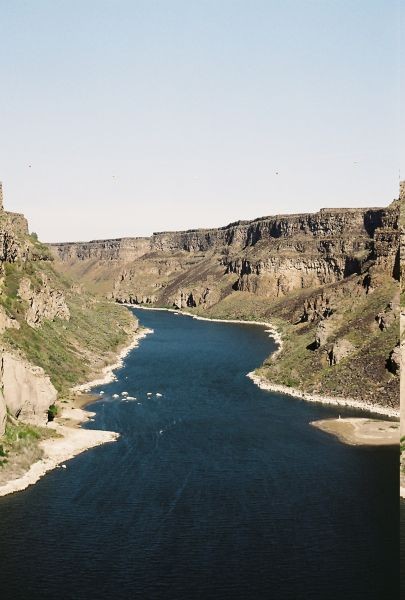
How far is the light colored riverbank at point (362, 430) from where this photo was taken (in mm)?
64625

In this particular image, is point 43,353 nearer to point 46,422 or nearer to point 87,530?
point 46,422

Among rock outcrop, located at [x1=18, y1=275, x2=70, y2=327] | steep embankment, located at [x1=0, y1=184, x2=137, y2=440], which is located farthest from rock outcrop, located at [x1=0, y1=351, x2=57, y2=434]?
rock outcrop, located at [x1=18, y1=275, x2=70, y2=327]

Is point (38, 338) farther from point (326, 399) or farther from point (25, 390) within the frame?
point (326, 399)

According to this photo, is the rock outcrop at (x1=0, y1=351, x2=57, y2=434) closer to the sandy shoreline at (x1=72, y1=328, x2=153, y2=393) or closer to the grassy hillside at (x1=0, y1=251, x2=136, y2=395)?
the grassy hillside at (x1=0, y1=251, x2=136, y2=395)

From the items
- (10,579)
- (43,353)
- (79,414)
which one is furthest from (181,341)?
(10,579)

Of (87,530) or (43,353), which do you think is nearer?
(87,530)

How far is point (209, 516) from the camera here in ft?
154

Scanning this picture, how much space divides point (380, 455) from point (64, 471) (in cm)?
2777

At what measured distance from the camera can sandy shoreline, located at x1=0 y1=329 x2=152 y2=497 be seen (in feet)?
176

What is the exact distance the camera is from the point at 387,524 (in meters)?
45.6

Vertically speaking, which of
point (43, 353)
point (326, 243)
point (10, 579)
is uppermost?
point (326, 243)

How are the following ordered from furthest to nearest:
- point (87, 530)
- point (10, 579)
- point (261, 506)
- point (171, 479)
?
1. point (171, 479)
2. point (261, 506)
3. point (87, 530)
4. point (10, 579)

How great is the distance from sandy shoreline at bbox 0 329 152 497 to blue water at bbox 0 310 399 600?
3.94 ft

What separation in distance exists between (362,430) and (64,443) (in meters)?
29.4
